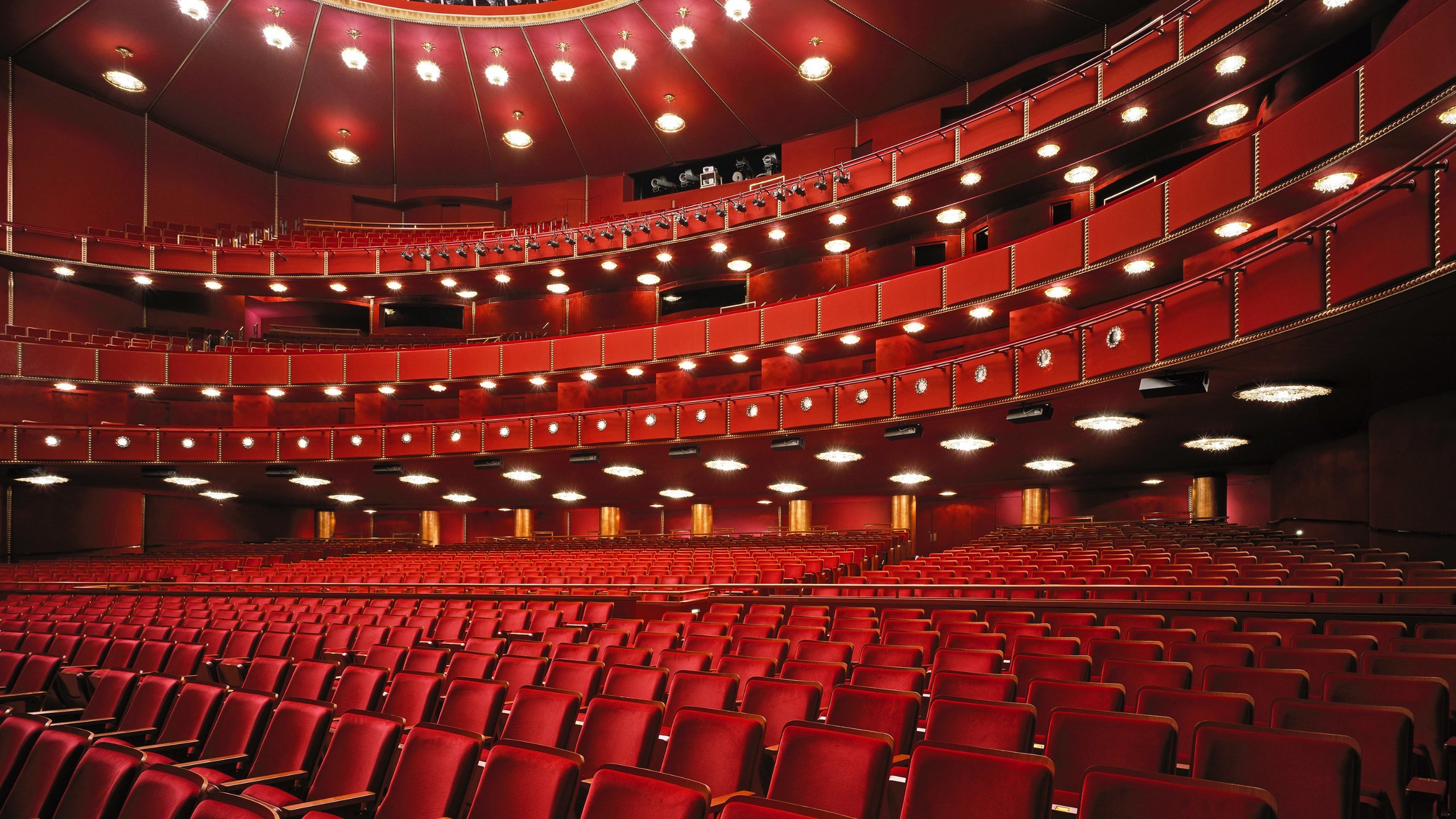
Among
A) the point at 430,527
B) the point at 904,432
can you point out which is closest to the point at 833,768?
the point at 904,432

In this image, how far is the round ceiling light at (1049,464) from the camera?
1207cm

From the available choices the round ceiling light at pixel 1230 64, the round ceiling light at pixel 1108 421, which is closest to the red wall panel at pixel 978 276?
the round ceiling light at pixel 1108 421

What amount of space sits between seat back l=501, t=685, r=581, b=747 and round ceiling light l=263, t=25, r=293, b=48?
13.9 m

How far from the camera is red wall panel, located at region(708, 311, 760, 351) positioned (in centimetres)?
1309

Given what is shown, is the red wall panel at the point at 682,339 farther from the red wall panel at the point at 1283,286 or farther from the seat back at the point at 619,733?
the seat back at the point at 619,733

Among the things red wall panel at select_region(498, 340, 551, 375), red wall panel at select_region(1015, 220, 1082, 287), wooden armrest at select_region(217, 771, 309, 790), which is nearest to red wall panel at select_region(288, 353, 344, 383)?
red wall panel at select_region(498, 340, 551, 375)

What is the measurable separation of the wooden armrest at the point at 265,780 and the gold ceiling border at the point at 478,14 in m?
13.2

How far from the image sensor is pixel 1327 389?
746 centimetres

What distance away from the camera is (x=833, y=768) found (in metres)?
2.01

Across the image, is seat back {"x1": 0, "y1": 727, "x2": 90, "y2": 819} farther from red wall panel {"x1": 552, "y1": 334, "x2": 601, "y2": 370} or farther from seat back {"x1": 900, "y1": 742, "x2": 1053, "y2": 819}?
red wall panel {"x1": 552, "y1": 334, "x2": 601, "y2": 370}

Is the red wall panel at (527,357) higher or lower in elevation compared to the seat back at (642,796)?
higher

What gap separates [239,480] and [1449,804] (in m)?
17.6

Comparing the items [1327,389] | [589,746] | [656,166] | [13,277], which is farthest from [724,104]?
[589,746]

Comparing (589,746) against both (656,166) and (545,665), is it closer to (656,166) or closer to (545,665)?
(545,665)
